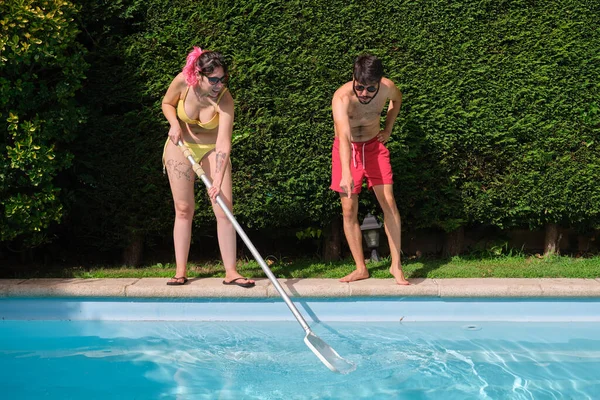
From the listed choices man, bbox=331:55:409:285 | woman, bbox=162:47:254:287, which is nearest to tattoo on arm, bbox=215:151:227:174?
woman, bbox=162:47:254:287

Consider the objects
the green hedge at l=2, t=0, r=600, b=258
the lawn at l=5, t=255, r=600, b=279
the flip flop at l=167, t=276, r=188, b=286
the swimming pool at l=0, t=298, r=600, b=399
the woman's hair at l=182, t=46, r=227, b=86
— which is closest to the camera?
the swimming pool at l=0, t=298, r=600, b=399

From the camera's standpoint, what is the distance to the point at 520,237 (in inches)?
254

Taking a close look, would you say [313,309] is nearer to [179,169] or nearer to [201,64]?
[179,169]

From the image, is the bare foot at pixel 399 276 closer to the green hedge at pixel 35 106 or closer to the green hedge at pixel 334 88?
the green hedge at pixel 334 88

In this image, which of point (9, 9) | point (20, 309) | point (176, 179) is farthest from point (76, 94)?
point (20, 309)

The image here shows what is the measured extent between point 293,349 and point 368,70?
1824 mm

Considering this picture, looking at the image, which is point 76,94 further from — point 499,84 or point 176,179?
point 499,84

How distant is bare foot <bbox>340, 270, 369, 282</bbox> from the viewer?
5.13m

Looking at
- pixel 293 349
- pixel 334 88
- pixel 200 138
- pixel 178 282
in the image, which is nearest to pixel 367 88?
pixel 334 88

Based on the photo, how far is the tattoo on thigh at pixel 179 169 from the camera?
16.5 ft

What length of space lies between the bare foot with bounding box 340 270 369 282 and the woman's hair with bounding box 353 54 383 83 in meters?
→ 1.37

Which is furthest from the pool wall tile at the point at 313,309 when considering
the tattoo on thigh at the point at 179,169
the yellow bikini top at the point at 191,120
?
the yellow bikini top at the point at 191,120

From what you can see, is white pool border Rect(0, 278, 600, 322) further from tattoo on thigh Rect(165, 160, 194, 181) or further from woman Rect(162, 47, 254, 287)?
tattoo on thigh Rect(165, 160, 194, 181)

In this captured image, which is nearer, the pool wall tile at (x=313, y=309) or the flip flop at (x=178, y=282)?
the pool wall tile at (x=313, y=309)
